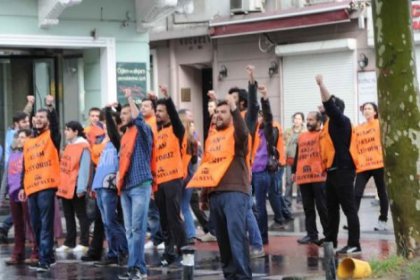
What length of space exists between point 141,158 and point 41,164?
177 cm

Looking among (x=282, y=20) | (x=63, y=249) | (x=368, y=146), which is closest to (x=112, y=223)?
(x=63, y=249)

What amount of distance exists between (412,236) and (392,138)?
1.01 meters

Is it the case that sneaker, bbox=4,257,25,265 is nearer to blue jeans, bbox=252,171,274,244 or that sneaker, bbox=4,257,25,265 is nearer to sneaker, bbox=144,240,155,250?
sneaker, bbox=144,240,155,250

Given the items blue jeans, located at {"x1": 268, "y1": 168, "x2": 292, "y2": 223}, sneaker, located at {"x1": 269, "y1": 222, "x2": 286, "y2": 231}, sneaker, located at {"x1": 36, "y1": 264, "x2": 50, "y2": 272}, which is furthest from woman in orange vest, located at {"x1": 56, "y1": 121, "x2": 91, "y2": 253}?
sneaker, located at {"x1": 269, "y1": 222, "x2": 286, "y2": 231}

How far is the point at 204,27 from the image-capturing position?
27.7 meters

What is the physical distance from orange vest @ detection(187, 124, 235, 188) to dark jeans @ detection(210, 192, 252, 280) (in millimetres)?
162

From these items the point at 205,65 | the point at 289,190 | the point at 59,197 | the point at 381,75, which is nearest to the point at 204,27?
the point at 205,65

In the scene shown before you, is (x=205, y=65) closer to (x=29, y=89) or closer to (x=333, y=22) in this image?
(x=333, y=22)

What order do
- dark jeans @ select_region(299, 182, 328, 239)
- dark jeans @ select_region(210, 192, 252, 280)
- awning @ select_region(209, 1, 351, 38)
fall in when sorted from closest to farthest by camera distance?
dark jeans @ select_region(210, 192, 252, 280)
dark jeans @ select_region(299, 182, 328, 239)
awning @ select_region(209, 1, 351, 38)

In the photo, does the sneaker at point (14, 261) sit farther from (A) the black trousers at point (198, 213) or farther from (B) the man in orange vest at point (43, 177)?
(A) the black trousers at point (198, 213)

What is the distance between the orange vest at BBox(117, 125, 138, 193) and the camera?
11609 mm

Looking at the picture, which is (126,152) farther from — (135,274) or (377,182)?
(377,182)

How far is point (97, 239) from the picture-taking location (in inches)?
541

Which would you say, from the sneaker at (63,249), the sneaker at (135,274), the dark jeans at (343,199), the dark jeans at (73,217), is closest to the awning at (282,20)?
the dark jeans at (73,217)
